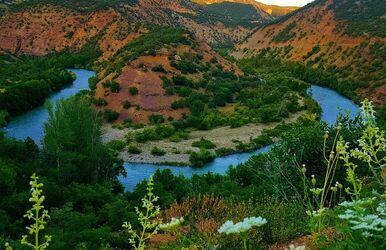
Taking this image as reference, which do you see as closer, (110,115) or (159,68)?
(110,115)

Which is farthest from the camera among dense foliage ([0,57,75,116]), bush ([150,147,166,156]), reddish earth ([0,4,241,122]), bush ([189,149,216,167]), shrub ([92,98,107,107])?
reddish earth ([0,4,241,122])

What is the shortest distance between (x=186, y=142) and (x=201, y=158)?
639cm

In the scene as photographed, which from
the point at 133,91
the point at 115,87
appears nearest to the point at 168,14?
the point at 115,87

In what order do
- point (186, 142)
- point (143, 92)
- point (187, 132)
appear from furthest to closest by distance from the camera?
point (143, 92) → point (187, 132) → point (186, 142)

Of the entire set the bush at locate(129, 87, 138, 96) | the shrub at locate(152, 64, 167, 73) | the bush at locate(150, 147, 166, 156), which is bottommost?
the bush at locate(150, 147, 166, 156)

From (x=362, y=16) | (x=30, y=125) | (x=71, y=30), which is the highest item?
(x=71, y=30)

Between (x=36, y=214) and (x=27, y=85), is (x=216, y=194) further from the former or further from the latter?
(x=27, y=85)

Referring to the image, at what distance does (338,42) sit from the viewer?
95.4m

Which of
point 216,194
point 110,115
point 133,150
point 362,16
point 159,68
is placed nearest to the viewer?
point 216,194

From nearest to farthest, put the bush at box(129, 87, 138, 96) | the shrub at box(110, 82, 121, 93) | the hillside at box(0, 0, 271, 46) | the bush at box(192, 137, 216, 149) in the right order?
the bush at box(192, 137, 216, 149)
the bush at box(129, 87, 138, 96)
the shrub at box(110, 82, 121, 93)
the hillside at box(0, 0, 271, 46)

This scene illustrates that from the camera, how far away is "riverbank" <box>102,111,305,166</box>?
46.7 m

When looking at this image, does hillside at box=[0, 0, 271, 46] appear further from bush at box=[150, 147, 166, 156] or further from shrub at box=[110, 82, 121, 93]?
bush at box=[150, 147, 166, 156]

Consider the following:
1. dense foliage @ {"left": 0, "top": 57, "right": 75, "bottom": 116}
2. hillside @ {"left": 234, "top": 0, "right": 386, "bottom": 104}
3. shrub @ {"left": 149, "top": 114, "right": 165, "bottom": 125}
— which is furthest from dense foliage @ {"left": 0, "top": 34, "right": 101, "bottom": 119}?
hillside @ {"left": 234, "top": 0, "right": 386, "bottom": 104}

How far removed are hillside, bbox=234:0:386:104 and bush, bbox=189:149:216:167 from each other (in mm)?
31186
